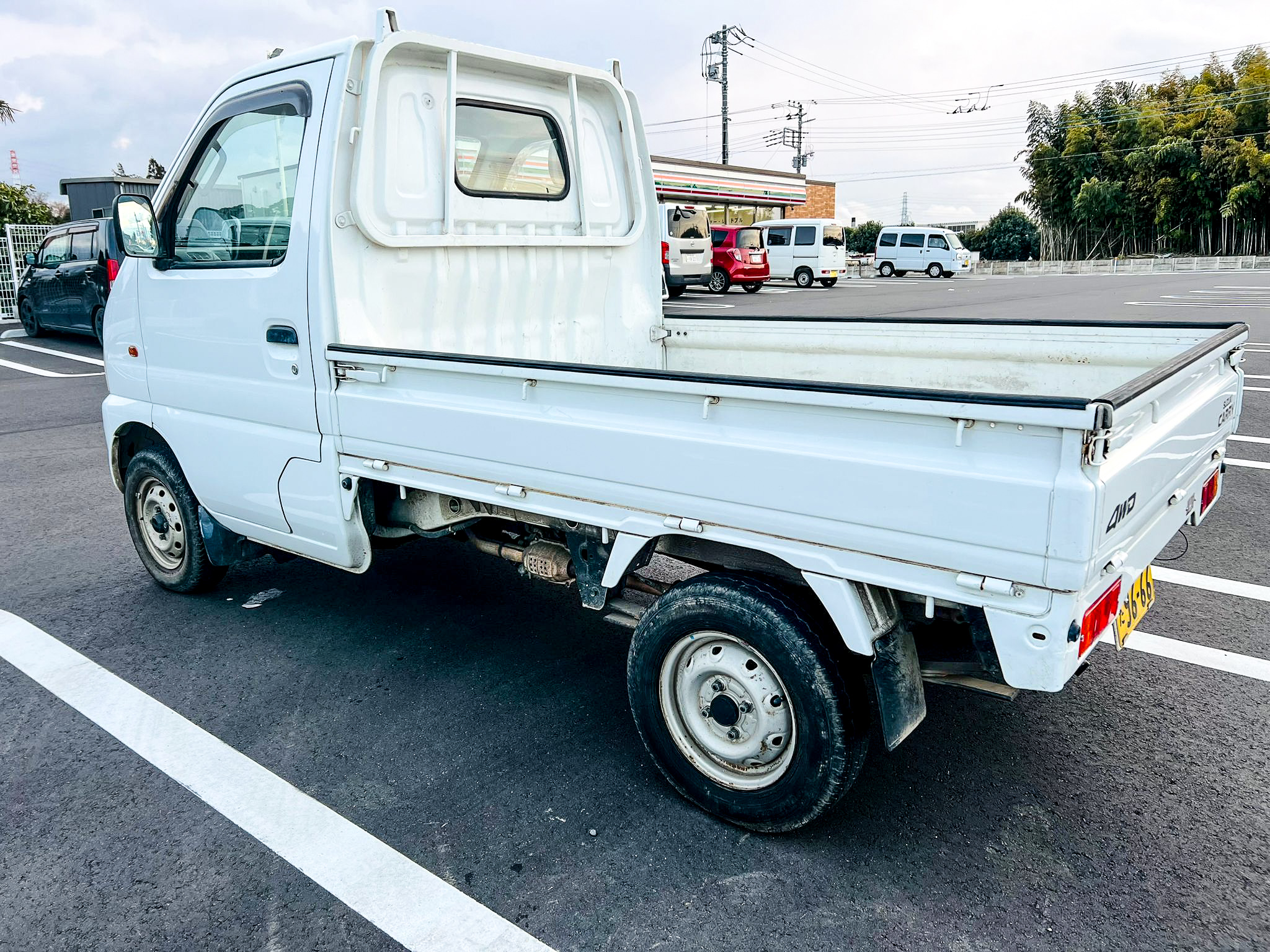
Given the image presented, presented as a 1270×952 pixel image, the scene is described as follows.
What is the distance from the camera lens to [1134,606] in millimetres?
2676

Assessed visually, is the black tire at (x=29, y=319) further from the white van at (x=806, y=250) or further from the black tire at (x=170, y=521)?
the white van at (x=806, y=250)

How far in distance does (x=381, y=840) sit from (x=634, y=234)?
114 inches

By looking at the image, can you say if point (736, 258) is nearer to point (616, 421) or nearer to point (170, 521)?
point (170, 521)

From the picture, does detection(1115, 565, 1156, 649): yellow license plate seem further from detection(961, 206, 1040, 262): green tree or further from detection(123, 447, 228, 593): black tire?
detection(961, 206, 1040, 262): green tree

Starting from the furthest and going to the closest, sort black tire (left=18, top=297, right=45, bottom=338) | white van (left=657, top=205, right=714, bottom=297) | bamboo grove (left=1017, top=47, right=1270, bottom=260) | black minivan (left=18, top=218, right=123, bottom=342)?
1. bamboo grove (left=1017, top=47, right=1270, bottom=260)
2. white van (left=657, top=205, right=714, bottom=297)
3. black tire (left=18, top=297, right=45, bottom=338)
4. black minivan (left=18, top=218, right=123, bottom=342)

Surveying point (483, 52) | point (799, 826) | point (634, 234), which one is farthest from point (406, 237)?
point (799, 826)

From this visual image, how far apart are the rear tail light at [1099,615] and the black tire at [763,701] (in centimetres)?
62

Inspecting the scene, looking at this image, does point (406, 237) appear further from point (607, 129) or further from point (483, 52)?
point (607, 129)

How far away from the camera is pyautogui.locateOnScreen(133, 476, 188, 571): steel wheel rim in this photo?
4.63 m

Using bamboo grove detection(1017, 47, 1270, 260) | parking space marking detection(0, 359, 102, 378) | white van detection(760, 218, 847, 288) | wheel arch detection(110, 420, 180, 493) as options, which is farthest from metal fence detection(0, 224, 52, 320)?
bamboo grove detection(1017, 47, 1270, 260)

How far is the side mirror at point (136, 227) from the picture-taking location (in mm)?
4016

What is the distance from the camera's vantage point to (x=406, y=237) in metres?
3.64

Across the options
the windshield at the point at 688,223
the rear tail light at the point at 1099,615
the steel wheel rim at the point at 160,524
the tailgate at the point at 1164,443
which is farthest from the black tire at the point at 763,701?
the windshield at the point at 688,223

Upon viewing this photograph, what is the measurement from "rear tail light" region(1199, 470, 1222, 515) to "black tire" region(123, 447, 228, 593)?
4167 mm
